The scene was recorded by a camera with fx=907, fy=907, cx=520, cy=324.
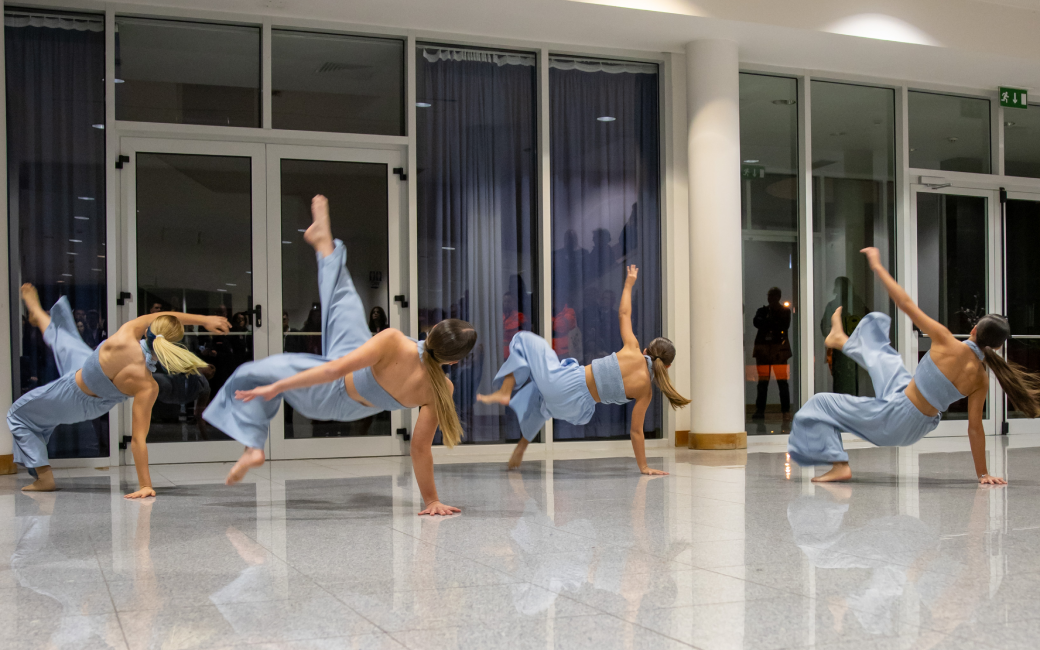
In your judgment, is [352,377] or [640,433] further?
[640,433]

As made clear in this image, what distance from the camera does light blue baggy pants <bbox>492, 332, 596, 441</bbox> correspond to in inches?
223

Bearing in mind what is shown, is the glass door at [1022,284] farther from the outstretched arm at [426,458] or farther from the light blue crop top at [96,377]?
the light blue crop top at [96,377]

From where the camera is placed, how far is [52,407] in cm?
499

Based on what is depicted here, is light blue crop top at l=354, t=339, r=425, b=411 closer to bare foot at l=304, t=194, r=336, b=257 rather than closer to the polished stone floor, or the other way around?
the polished stone floor

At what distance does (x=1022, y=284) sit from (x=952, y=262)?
38.9 inches

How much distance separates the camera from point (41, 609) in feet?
7.82

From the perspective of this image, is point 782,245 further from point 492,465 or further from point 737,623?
point 737,623

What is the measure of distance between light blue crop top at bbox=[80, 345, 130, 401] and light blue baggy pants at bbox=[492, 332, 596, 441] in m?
2.22

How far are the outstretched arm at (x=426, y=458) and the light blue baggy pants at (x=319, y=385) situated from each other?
1.44 ft

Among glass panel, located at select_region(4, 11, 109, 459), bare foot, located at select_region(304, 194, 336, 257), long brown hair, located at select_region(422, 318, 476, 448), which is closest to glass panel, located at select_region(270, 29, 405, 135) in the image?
glass panel, located at select_region(4, 11, 109, 459)

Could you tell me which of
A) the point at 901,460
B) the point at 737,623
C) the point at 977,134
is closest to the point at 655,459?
the point at 901,460

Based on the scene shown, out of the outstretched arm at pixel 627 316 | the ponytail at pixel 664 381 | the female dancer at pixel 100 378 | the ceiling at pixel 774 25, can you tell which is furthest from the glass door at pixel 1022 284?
the female dancer at pixel 100 378

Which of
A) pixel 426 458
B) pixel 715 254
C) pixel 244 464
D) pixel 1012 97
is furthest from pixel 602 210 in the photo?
pixel 244 464

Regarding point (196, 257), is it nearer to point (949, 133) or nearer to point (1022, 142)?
point (949, 133)
